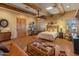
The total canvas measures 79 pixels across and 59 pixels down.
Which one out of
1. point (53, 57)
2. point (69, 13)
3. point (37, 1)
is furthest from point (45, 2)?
point (53, 57)

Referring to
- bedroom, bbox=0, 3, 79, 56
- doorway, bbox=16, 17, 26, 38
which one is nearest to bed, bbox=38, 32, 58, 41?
bedroom, bbox=0, 3, 79, 56

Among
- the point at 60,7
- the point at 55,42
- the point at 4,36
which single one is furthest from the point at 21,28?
the point at 60,7

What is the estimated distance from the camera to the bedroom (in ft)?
6.59

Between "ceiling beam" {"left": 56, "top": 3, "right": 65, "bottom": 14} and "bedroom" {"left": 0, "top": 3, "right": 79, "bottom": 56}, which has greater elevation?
"ceiling beam" {"left": 56, "top": 3, "right": 65, "bottom": 14}

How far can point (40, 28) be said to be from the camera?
2.12 m

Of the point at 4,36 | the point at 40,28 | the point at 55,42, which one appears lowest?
the point at 55,42

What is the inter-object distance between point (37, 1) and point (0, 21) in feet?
2.78

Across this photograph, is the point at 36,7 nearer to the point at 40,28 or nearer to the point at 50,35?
the point at 40,28

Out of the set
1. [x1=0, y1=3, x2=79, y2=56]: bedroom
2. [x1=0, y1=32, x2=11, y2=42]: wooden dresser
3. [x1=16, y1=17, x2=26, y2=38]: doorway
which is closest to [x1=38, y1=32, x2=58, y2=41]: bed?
[x1=0, y1=3, x2=79, y2=56]: bedroom

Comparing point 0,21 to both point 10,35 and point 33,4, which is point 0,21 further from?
point 33,4

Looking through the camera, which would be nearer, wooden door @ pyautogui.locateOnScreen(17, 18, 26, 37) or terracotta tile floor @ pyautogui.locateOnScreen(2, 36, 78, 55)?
terracotta tile floor @ pyautogui.locateOnScreen(2, 36, 78, 55)

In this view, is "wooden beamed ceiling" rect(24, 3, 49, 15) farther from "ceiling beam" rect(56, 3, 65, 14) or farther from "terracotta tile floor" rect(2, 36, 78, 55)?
"terracotta tile floor" rect(2, 36, 78, 55)

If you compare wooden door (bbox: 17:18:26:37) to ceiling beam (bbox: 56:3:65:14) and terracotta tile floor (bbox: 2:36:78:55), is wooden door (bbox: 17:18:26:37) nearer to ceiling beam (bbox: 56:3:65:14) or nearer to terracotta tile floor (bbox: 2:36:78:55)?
terracotta tile floor (bbox: 2:36:78:55)

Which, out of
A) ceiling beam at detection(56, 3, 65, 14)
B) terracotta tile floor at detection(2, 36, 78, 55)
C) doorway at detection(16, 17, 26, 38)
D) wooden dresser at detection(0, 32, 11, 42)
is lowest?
terracotta tile floor at detection(2, 36, 78, 55)
